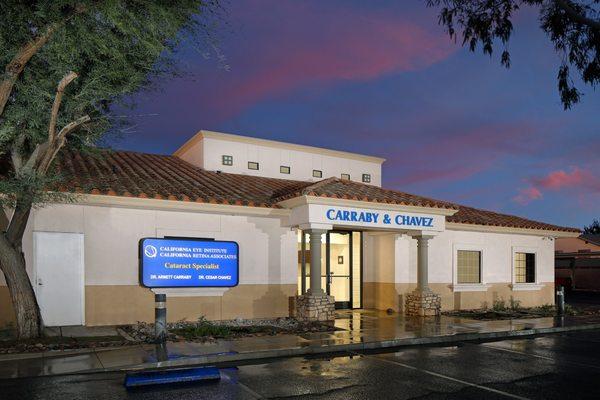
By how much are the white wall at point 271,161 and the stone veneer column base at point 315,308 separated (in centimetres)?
742

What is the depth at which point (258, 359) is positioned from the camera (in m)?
10.5

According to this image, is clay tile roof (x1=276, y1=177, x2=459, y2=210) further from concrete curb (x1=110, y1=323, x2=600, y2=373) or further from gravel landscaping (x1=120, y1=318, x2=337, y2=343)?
concrete curb (x1=110, y1=323, x2=600, y2=373)

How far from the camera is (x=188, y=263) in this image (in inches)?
595

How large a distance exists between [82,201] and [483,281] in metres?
14.8

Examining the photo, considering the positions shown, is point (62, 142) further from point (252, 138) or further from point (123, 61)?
point (252, 138)

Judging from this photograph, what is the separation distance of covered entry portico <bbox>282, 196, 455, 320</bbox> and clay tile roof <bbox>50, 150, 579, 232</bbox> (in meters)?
0.38

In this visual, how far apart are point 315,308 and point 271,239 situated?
2.62 metres

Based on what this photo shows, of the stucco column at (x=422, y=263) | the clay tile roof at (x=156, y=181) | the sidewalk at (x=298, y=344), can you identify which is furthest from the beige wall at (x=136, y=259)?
the stucco column at (x=422, y=263)

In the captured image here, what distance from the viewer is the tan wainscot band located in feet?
45.3

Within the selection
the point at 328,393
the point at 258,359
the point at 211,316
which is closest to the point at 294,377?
the point at 328,393

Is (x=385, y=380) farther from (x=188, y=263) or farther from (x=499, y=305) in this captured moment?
(x=499, y=305)

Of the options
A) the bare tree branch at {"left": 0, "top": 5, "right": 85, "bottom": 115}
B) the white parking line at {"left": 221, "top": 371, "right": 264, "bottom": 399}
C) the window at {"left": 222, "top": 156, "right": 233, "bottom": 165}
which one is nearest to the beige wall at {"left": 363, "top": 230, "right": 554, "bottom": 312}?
the window at {"left": 222, "top": 156, "right": 233, "bottom": 165}

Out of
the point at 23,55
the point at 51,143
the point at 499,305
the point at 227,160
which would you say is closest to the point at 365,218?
the point at 227,160

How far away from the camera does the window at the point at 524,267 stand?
21859 millimetres
